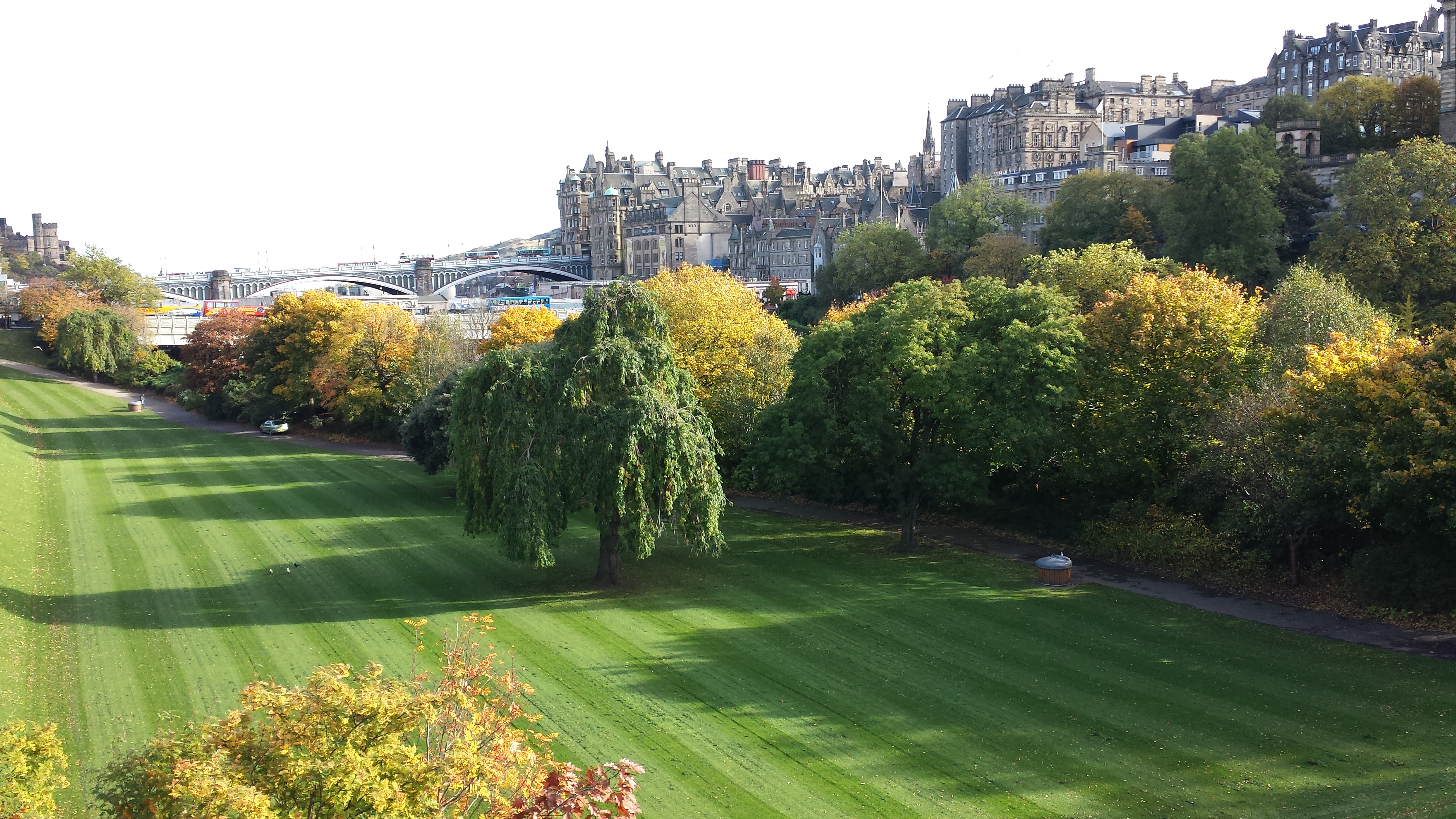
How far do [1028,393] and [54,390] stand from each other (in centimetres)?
7483

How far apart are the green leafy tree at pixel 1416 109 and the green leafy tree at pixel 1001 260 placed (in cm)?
2286

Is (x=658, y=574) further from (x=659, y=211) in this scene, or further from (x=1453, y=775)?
(x=659, y=211)

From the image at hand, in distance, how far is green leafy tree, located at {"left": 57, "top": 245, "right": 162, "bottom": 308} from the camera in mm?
112562

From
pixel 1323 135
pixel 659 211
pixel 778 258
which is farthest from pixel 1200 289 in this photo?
pixel 659 211

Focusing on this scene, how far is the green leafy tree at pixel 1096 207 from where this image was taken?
7344 cm

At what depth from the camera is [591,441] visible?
1236 inches

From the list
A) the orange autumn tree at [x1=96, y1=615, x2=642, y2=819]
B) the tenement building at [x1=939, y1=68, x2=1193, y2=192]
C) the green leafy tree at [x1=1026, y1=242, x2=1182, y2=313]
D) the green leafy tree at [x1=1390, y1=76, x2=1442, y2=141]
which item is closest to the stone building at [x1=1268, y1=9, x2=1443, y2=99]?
the tenement building at [x1=939, y1=68, x2=1193, y2=192]

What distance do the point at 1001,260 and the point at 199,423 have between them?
166 feet

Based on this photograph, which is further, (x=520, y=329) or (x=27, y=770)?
(x=520, y=329)

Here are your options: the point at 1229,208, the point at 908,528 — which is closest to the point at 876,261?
the point at 1229,208

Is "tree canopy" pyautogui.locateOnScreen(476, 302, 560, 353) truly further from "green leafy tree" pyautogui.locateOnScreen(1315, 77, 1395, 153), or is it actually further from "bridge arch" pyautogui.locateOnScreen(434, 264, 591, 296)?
"bridge arch" pyautogui.locateOnScreen(434, 264, 591, 296)

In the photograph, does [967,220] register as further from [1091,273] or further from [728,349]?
[728,349]

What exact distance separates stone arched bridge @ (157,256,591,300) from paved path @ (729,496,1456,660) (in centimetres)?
12373

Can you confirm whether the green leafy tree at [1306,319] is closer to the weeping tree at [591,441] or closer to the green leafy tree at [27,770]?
the weeping tree at [591,441]
